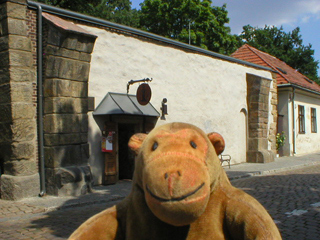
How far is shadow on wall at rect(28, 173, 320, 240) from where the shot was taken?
5.55 metres

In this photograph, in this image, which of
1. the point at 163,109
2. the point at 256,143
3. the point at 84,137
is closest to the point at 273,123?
the point at 256,143

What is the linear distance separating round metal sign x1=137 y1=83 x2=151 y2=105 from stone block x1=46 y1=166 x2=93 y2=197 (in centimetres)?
271

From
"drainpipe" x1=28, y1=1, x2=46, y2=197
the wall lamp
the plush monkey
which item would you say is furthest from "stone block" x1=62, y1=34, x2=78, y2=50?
the plush monkey

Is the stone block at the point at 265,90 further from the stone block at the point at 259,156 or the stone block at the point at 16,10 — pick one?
the stone block at the point at 16,10

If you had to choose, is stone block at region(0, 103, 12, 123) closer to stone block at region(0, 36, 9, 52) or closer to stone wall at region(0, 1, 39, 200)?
stone wall at region(0, 1, 39, 200)

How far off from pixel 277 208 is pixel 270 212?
394 millimetres

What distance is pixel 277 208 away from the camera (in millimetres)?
6742

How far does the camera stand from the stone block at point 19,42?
8.34 metres

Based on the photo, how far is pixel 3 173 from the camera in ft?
28.4

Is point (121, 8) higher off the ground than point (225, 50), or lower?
higher

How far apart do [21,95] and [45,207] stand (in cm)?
271

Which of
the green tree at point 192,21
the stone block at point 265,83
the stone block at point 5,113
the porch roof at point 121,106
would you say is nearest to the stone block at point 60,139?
the stone block at point 5,113

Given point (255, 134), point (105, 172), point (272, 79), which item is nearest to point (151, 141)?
point (105, 172)

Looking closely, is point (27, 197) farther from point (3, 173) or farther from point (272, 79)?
point (272, 79)
